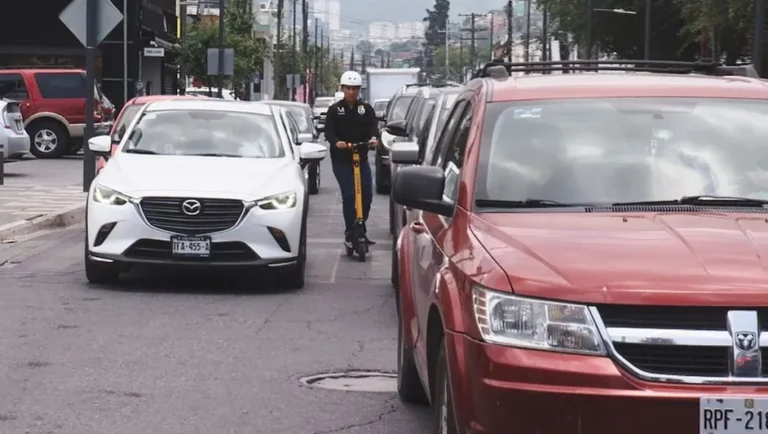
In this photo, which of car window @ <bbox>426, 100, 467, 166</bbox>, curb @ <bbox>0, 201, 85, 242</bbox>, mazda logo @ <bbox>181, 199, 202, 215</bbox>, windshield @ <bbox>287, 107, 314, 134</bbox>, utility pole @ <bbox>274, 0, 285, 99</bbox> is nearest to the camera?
car window @ <bbox>426, 100, 467, 166</bbox>

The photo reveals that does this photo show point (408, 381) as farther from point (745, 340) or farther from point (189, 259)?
point (189, 259)

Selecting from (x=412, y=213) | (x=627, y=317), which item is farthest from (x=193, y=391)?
(x=627, y=317)

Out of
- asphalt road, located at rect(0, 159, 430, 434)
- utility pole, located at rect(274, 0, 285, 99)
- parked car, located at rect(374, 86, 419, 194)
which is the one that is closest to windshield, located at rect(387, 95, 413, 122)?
parked car, located at rect(374, 86, 419, 194)

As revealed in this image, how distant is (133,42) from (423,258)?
4506cm

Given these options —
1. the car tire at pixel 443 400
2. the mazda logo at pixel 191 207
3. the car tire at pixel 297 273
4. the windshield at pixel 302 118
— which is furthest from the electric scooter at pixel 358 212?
the windshield at pixel 302 118

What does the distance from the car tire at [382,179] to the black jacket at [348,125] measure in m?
8.94

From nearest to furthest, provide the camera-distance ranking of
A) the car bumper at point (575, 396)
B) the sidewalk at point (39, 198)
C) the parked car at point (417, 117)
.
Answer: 1. the car bumper at point (575, 396)
2. the sidewalk at point (39, 198)
3. the parked car at point (417, 117)

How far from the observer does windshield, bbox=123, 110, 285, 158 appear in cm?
1295

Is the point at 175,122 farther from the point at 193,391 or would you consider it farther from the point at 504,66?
the point at 504,66

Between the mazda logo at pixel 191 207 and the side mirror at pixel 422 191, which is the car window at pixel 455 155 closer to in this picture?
the side mirror at pixel 422 191

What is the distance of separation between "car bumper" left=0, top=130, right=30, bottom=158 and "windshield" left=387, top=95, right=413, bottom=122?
699cm

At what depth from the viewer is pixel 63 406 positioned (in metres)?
7.42

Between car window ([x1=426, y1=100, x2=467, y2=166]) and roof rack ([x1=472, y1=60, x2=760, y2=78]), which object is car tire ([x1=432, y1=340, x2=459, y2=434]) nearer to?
car window ([x1=426, y1=100, x2=467, y2=166])

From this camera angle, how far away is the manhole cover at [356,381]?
8109mm
